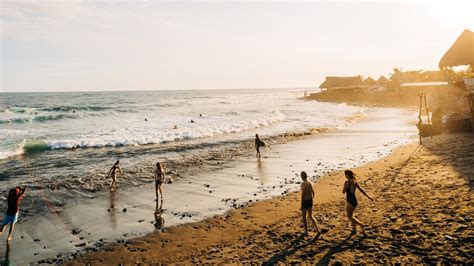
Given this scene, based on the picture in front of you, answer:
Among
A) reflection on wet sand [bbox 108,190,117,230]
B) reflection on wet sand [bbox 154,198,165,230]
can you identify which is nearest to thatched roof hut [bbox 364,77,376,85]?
reflection on wet sand [bbox 108,190,117,230]

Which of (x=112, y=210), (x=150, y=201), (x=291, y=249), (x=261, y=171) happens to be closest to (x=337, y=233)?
(x=291, y=249)

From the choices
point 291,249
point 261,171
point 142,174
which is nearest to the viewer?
point 291,249

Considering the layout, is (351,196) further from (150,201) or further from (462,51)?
(462,51)

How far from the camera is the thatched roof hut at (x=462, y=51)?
91.4ft

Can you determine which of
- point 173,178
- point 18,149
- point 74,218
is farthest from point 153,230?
point 18,149

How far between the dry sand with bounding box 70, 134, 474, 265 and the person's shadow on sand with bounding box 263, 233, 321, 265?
0.03 m

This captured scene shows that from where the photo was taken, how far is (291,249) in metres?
8.26

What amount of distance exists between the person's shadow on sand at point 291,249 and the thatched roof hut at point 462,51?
28.0 meters

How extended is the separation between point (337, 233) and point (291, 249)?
5.35 feet

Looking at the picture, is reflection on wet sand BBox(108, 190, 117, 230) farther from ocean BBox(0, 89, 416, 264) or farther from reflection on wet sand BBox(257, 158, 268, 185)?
reflection on wet sand BBox(257, 158, 268, 185)

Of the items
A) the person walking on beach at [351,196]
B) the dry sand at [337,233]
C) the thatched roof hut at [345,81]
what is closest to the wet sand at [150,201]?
the dry sand at [337,233]

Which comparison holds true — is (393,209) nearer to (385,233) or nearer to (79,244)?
(385,233)

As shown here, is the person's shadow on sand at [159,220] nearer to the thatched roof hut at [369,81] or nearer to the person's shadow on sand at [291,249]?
the person's shadow on sand at [291,249]

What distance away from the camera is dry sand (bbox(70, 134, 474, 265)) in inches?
303
